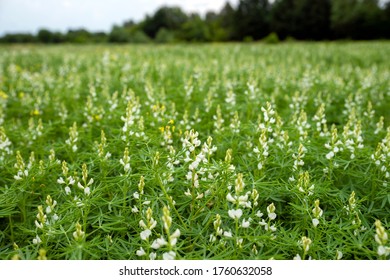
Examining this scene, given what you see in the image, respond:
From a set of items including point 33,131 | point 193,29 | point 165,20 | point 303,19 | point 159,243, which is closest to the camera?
point 159,243

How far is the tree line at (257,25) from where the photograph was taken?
31.5 m

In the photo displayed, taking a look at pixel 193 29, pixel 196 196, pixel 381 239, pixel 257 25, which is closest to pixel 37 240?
pixel 196 196

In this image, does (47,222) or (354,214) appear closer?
(47,222)

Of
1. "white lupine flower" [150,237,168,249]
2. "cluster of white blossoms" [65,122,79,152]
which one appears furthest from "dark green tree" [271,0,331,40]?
"white lupine flower" [150,237,168,249]

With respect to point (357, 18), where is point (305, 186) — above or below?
below

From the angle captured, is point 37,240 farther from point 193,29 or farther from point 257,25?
point 257,25

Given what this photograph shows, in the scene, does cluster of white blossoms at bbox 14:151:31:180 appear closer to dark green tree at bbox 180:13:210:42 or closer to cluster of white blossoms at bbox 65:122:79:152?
cluster of white blossoms at bbox 65:122:79:152

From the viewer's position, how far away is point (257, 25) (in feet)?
135

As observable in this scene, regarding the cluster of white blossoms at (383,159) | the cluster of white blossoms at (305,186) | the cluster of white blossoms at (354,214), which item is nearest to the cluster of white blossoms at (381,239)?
the cluster of white blossoms at (354,214)

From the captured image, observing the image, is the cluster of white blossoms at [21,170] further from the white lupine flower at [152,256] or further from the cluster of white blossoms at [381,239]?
the cluster of white blossoms at [381,239]

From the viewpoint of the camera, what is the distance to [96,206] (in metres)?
2.70

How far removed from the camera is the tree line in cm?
3147
